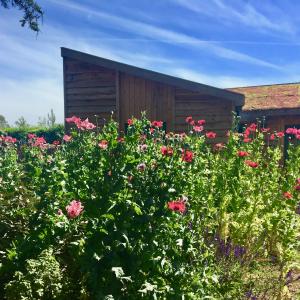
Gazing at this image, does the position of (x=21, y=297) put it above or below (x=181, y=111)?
below

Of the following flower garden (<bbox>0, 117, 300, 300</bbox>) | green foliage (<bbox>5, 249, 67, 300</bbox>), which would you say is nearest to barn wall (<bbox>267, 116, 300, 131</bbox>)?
flower garden (<bbox>0, 117, 300, 300</bbox>)

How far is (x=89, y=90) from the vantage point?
1388cm

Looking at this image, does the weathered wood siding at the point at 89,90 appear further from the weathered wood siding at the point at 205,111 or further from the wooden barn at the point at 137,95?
the weathered wood siding at the point at 205,111

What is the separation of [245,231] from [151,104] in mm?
8012

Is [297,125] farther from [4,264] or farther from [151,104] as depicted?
[4,264]

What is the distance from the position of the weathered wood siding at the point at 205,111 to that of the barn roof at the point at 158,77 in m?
0.30

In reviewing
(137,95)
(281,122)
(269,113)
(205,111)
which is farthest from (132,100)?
(281,122)

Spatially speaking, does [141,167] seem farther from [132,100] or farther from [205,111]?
[132,100]

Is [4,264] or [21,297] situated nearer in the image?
[21,297]

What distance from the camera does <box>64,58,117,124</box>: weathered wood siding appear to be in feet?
44.6

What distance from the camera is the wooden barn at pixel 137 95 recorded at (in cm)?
1238

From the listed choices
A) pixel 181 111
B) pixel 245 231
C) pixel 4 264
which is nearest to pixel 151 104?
pixel 181 111

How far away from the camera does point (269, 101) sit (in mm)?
14062

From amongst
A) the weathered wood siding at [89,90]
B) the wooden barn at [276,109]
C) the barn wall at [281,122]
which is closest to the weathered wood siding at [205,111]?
the wooden barn at [276,109]
